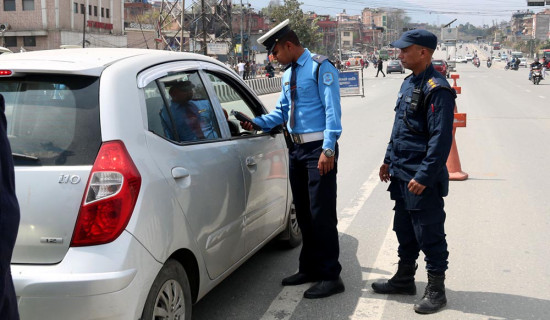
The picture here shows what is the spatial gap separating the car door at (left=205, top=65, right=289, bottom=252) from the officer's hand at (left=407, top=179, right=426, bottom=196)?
103 centimetres

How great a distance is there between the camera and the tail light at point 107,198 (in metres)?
2.78

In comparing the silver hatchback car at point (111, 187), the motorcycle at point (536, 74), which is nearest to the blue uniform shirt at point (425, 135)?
the silver hatchback car at point (111, 187)

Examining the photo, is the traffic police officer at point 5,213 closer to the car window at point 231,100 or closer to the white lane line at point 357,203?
the car window at point 231,100

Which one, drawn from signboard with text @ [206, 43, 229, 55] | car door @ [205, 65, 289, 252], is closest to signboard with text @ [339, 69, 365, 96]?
car door @ [205, 65, 289, 252]

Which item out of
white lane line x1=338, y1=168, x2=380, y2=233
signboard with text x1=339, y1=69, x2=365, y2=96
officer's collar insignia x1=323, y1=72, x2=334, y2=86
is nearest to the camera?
officer's collar insignia x1=323, y1=72, x2=334, y2=86

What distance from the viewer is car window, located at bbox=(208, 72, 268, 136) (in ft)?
14.3

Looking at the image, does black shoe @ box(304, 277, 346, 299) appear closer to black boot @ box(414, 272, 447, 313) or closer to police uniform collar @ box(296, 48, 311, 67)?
black boot @ box(414, 272, 447, 313)

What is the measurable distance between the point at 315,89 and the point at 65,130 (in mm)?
1927

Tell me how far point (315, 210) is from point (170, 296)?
57.5 inches

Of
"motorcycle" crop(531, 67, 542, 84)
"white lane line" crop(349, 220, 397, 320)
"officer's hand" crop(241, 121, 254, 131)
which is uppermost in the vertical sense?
"motorcycle" crop(531, 67, 542, 84)

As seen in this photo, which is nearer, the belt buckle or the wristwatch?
the wristwatch

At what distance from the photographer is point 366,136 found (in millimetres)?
13859

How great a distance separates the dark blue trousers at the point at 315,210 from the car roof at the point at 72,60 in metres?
1.24

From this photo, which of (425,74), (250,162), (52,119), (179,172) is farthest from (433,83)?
(52,119)
